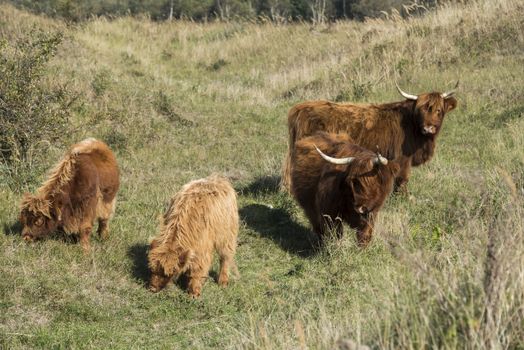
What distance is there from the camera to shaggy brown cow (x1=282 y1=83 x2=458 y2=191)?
8781 mm

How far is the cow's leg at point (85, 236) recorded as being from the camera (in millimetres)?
7023

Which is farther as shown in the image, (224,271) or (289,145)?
(289,145)

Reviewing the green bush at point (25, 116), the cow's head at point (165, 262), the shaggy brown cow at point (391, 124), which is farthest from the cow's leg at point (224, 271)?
the green bush at point (25, 116)

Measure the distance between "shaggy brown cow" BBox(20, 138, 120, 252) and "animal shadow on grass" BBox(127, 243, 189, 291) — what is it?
1.71 ft

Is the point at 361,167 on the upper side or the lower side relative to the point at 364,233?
upper

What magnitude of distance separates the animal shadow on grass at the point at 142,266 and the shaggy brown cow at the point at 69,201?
52cm

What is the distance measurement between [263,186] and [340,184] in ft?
→ 9.84

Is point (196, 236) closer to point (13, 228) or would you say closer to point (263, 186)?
point (13, 228)

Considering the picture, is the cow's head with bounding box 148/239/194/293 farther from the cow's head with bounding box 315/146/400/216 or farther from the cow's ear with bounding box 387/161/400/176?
the cow's ear with bounding box 387/161/400/176

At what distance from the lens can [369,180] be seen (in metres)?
6.44

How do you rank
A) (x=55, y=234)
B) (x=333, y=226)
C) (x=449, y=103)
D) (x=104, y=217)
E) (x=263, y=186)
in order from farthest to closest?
(x=263, y=186), (x=449, y=103), (x=104, y=217), (x=55, y=234), (x=333, y=226)

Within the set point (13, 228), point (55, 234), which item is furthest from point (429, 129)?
point (13, 228)

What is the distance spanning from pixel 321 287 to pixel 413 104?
387 centimetres

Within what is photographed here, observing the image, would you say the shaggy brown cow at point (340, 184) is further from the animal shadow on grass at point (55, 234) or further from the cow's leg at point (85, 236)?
the animal shadow on grass at point (55, 234)
